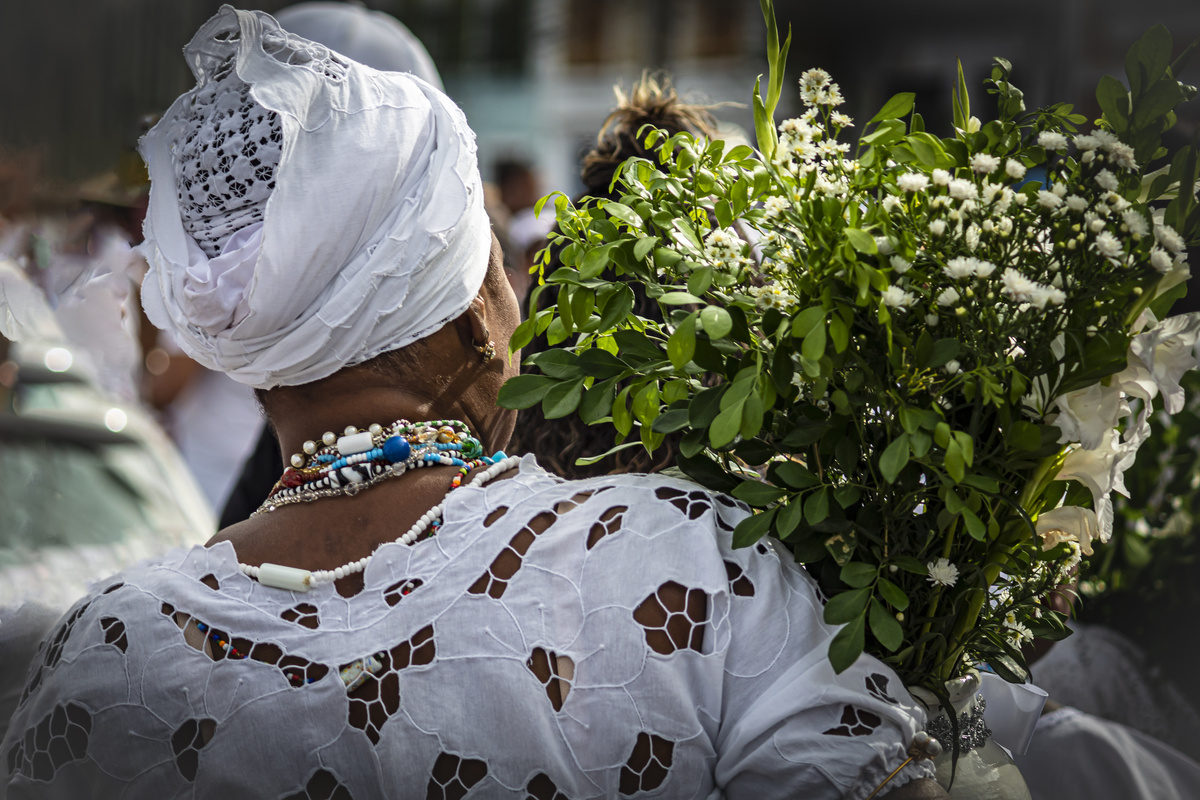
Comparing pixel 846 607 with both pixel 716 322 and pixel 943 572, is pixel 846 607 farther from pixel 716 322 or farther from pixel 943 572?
pixel 716 322

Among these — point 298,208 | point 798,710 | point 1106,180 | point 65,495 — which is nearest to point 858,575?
point 798,710

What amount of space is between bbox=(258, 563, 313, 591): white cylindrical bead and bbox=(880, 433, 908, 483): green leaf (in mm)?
723

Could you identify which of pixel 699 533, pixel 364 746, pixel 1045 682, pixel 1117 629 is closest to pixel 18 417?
pixel 364 746

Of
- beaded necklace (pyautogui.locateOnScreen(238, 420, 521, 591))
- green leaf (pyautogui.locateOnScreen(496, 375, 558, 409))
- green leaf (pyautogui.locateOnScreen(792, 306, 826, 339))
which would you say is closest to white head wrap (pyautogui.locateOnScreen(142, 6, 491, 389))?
beaded necklace (pyautogui.locateOnScreen(238, 420, 521, 591))

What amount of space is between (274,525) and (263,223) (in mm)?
409

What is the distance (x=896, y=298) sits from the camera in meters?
0.93

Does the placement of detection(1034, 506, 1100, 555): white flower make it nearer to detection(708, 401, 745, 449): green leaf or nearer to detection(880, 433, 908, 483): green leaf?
detection(880, 433, 908, 483): green leaf

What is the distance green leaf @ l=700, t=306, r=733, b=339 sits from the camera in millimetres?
972

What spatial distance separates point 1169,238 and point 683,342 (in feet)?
1.64

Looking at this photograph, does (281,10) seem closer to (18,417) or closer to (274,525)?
(18,417)

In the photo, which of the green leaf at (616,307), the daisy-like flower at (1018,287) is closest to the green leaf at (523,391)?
the green leaf at (616,307)

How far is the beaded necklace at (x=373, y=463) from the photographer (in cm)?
127

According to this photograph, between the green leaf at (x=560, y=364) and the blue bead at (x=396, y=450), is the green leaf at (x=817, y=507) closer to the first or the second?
the green leaf at (x=560, y=364)

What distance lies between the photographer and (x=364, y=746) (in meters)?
1.12
